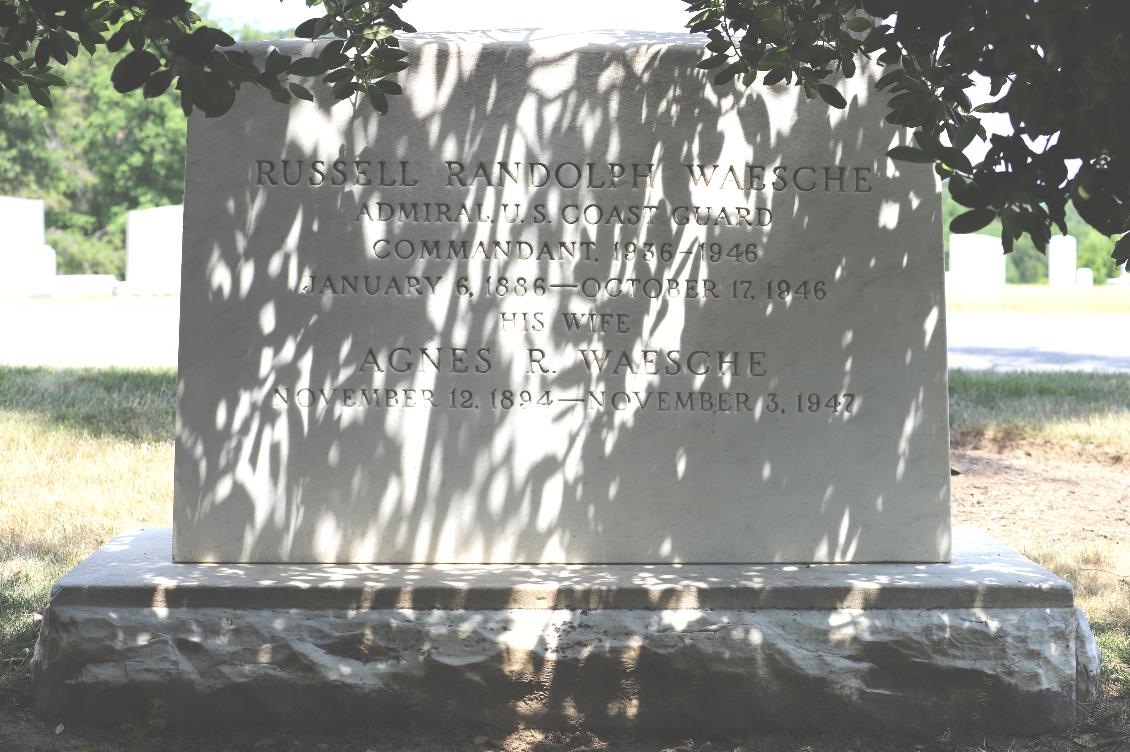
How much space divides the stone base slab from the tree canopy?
1536mm

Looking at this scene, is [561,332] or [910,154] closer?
[910,154]

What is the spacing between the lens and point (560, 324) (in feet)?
13.8

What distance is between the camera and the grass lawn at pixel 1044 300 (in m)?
24.8

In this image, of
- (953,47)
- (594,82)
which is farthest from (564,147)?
(953,47)

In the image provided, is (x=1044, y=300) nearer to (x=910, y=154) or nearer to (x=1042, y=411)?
(x=1042, y=411)

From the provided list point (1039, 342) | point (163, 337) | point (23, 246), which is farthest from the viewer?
point (23, 246)

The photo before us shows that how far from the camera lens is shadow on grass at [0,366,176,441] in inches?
308

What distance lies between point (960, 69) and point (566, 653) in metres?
2.24

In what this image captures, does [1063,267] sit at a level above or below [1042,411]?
above

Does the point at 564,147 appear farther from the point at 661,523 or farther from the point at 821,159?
the point at 661,523

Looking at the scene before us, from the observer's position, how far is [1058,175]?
91.1 inches

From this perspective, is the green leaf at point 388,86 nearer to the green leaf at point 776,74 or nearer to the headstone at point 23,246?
the green leaf at point 776,74

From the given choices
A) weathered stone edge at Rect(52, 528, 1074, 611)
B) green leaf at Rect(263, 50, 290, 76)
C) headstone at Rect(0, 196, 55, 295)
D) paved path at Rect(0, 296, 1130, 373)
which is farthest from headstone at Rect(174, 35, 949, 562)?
headstone at Rect(0, 196, 55, 295)

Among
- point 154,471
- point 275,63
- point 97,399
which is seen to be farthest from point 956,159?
point 97,399
